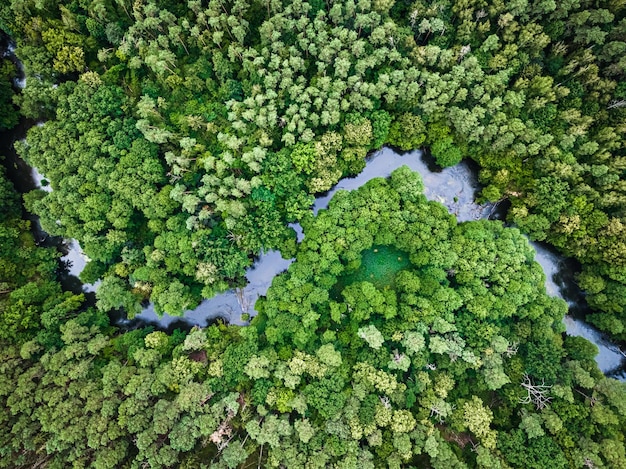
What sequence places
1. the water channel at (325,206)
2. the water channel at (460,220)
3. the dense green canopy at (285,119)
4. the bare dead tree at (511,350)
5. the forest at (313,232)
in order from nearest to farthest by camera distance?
1. the forest at (313,232)
2. the bare dead tree at (511,350)
3. the dense green canopy at (285,119)
4. the water channel at (460,220)
5. the water channel at (325,206)

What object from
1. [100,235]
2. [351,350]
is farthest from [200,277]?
[351,350]

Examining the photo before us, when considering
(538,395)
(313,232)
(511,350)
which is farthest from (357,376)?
(538,395)

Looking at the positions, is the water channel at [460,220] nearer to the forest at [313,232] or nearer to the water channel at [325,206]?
the water channel at [325,206]

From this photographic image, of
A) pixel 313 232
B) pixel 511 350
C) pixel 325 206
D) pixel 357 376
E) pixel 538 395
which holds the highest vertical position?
pixel 325 206

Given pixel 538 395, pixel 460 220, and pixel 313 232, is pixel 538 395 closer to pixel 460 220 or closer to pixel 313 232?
pixel 460 220

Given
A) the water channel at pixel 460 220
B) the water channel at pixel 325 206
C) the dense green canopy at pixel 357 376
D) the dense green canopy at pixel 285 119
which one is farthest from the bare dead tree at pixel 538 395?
the dense green canopy at pixel 285 119

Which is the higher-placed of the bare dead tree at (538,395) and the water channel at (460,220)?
the water channel at (460,220)
